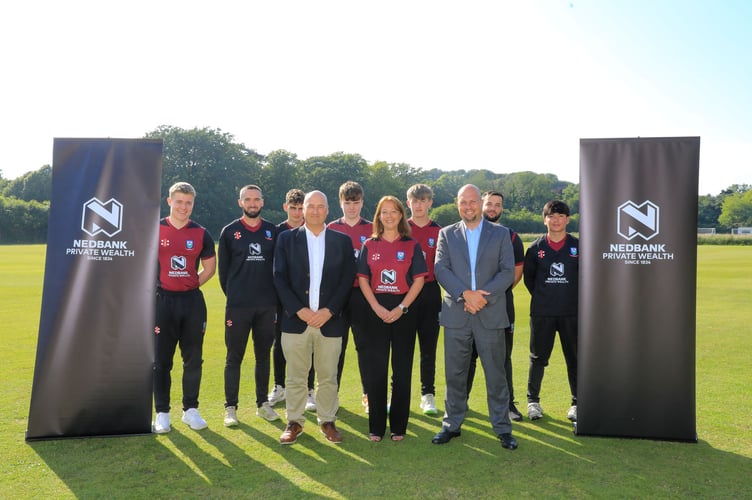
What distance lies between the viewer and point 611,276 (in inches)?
180

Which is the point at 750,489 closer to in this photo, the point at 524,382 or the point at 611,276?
the point at 611,276

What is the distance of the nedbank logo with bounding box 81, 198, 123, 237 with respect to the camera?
14.8 ft

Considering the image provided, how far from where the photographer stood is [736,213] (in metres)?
90.3

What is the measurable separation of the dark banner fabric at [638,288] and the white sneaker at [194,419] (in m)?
3.17

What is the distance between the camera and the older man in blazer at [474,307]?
4.46 metres

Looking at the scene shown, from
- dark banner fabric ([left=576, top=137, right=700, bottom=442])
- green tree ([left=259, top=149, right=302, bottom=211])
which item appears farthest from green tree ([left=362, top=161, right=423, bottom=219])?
dark banner fabric ([left=576, top=137, right=700, bottom=442])

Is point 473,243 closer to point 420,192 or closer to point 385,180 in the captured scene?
point 420,192

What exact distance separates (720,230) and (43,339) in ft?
341

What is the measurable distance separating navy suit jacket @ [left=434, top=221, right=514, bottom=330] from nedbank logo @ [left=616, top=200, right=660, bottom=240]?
0.93 meters

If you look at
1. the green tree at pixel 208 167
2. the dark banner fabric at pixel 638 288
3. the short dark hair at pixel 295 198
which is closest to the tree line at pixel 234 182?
the green tree at pixel 208 167

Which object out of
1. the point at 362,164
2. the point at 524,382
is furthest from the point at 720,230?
the point at 524,382

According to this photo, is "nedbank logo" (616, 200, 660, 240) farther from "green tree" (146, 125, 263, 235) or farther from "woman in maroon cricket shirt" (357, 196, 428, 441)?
"green tree" (146, 125, 263, 235)

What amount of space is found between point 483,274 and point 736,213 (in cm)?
10342

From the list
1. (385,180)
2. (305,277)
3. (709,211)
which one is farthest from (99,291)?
(709,211)
